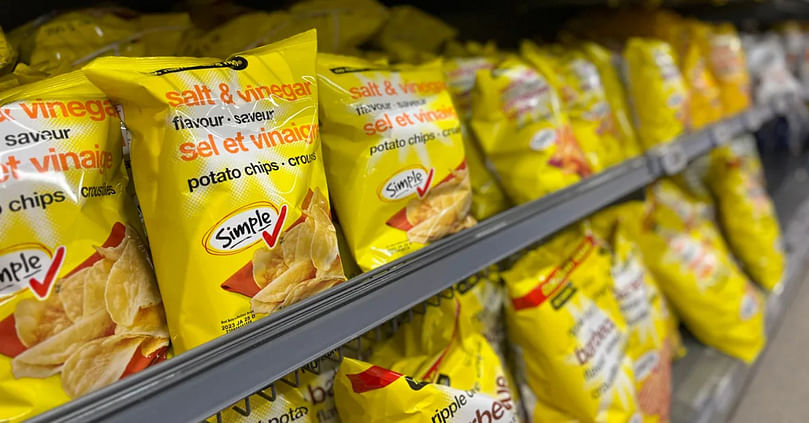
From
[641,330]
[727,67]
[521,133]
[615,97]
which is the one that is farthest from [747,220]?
[521,133]

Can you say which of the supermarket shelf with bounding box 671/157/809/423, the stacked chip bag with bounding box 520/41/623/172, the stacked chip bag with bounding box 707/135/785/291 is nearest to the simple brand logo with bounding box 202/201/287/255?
the stacked chip bag with bounding box 520/41/623/172

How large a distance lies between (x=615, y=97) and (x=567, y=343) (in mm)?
815

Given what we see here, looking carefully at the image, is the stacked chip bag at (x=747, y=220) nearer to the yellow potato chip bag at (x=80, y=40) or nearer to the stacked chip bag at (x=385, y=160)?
the stacked chip bag at (x=385, y=160)

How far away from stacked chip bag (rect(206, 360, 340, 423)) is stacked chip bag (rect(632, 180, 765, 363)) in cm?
106

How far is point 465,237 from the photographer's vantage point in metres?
0.86

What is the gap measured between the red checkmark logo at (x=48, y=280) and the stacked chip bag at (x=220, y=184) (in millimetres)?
95

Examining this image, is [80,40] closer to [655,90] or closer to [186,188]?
[186,188]

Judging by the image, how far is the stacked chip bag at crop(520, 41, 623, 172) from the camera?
1312 millimetres

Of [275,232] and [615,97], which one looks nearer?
[275,232]

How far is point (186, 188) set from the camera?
0.62m

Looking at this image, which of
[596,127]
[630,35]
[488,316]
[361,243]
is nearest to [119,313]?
[361,243]

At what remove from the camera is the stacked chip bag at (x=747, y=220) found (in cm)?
206

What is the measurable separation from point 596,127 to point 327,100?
798 mm

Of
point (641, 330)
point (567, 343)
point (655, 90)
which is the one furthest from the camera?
point (655, 90)
